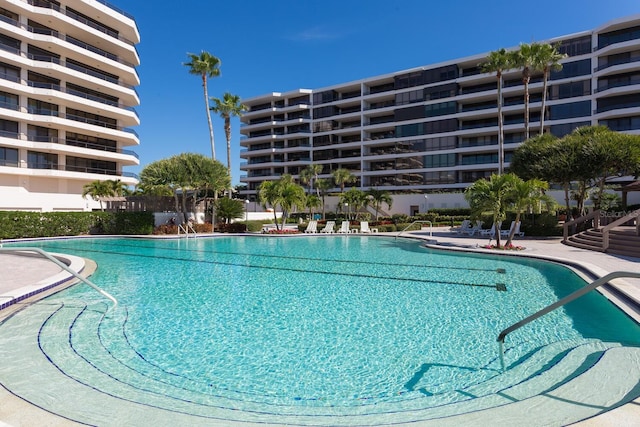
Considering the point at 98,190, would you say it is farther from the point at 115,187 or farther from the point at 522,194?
the point at 522,194

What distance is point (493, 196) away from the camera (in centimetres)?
1805

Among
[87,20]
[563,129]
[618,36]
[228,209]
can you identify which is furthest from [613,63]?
[87,20]

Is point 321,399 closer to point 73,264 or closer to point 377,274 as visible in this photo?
point 377,274

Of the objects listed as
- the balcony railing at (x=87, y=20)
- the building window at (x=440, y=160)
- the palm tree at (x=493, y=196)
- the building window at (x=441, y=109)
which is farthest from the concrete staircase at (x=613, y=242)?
the balcony railing at (x=87, y=20)

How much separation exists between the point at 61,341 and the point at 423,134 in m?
54.5

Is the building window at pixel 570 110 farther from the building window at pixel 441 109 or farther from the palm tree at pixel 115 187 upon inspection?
the palm tree at pixel 115 187

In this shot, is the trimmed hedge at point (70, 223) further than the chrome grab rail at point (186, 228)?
No

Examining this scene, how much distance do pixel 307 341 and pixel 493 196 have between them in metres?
14.6

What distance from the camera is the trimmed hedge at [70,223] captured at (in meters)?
24.9

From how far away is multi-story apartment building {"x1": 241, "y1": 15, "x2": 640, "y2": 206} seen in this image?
42750mm

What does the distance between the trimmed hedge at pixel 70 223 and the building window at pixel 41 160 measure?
11526mm

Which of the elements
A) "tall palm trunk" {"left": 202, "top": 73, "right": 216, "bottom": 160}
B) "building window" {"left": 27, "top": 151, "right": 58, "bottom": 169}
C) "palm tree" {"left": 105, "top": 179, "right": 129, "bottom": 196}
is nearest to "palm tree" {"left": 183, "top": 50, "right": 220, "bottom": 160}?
"tall palm trunk" {"left": 202, "top": 73, "right": 216, "bottom": 160}

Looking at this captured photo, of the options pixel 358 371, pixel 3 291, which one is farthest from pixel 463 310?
pixel 3 291

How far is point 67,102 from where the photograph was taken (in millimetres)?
36688
